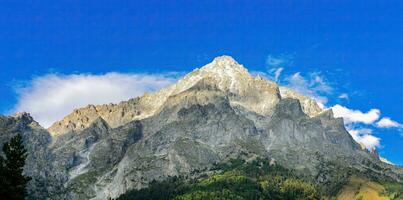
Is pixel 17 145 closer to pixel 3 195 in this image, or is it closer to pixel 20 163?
pixel 20 163

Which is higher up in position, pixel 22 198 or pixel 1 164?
pixel 1 164

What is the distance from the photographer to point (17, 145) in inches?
4070

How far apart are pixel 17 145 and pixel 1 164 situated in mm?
4271

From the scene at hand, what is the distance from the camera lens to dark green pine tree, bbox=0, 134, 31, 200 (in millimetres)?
98375

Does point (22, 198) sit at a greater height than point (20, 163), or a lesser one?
lesser

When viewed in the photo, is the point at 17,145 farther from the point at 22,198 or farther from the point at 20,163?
the point at 22,198

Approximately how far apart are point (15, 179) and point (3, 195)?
4207mm

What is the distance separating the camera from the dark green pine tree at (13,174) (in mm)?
98375

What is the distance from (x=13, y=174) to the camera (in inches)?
3996

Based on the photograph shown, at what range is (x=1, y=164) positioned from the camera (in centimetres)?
10244

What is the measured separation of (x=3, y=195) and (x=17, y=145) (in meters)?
9.77

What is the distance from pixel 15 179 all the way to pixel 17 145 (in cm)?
617

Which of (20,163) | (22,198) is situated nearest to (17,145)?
(20,163)
